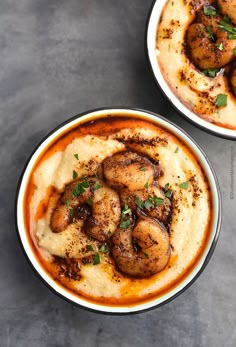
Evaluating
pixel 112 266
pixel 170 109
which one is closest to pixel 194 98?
pixel 170 109

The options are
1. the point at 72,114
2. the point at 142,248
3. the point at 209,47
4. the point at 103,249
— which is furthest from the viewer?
the point at 72,114

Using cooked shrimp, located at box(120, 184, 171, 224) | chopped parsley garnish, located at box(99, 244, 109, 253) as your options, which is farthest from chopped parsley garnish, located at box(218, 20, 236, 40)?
chopped parsley garnish, located at box(99, 244, 109, 253)

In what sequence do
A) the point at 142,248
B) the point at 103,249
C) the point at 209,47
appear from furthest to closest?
the point at 209,47 → the point at 103,249 → the point at 142,248

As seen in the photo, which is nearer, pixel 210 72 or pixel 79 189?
pixel 79 189

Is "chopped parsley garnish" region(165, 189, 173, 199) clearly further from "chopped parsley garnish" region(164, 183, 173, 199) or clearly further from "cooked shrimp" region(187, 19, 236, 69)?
"cooked shrimp" region(187, 19, 236, 69)

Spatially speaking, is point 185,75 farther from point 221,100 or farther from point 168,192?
point 168,192

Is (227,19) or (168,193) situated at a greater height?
(227,19)

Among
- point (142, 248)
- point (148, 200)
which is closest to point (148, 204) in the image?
point (148, 200)
